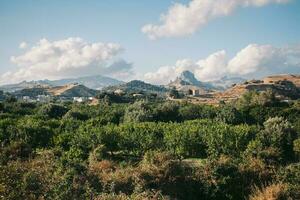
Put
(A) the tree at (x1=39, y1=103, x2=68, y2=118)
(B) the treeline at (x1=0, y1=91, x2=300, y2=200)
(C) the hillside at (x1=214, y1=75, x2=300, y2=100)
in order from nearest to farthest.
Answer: (B) the treeline at (x1=0, y1=91, x2=300, y2=200)
(A) the tree at (x1=39, y1=103, x2=68, y2=118)
(C) the hillside at (x1=214, y1=75, x2=300, y2=100)

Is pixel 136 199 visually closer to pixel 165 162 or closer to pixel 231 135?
pixel 165 162

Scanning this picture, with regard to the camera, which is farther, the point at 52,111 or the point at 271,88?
the point at 271,88

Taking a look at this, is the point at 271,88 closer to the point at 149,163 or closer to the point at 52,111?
the point at 52,111

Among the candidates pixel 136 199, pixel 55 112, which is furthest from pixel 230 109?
pixel 136 199

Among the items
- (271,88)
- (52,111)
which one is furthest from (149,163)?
(271,88)

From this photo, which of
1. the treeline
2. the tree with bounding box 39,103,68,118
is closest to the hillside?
the tree with bounding box 39,103,68,118

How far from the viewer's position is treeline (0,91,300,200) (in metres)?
23.0

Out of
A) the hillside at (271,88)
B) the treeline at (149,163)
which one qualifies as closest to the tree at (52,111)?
the treeline at (149,163)

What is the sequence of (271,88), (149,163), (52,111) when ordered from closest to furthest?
(149,163), (52,111), (271,88)

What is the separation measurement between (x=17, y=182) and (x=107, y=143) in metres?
27.4

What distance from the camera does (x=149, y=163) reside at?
34.2m

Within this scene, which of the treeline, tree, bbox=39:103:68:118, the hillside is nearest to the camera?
the treeline

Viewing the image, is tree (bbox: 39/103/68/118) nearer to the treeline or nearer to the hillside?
the treeline

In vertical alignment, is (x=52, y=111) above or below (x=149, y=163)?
below
